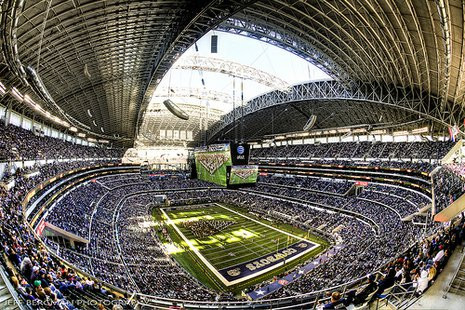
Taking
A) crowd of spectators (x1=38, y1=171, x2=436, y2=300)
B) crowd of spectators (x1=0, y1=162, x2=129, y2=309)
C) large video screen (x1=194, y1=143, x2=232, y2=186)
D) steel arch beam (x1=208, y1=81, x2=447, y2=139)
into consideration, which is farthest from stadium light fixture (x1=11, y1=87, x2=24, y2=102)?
steel arch beam (x1=208, y1=81, x2=447, y2=139)

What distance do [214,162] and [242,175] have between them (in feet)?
10.7

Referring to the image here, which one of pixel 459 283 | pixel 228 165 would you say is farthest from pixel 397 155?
pixel 459 283

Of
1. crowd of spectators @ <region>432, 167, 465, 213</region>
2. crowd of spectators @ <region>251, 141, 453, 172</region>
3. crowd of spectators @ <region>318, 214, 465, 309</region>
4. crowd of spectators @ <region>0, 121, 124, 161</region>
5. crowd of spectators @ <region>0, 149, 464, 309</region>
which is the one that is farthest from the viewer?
crowd of spectators @ <region>251, 141, 453, 172</region>

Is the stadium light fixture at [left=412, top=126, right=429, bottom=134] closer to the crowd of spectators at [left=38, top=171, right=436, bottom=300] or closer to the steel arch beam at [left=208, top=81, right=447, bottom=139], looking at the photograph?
the crowd of spectators at [left=38, top=171, right=436, bottom=300]

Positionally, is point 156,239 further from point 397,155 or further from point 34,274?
point 397,155

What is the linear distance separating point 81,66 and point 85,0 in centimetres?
1155

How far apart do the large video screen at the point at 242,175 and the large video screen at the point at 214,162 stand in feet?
2.63

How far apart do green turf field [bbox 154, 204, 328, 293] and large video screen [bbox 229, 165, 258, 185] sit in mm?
8721

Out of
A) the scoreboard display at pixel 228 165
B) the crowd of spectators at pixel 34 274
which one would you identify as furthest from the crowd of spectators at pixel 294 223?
the scoreboard display at pixel 228 165

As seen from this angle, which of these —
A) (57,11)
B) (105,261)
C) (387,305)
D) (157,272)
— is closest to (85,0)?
(57,11)

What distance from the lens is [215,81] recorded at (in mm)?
47375

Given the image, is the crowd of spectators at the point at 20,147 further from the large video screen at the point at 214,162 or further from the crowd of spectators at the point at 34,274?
the large video screen at the point at 214,162

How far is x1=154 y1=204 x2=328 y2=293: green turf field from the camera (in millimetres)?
24812

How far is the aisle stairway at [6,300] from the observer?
6.04 metres
